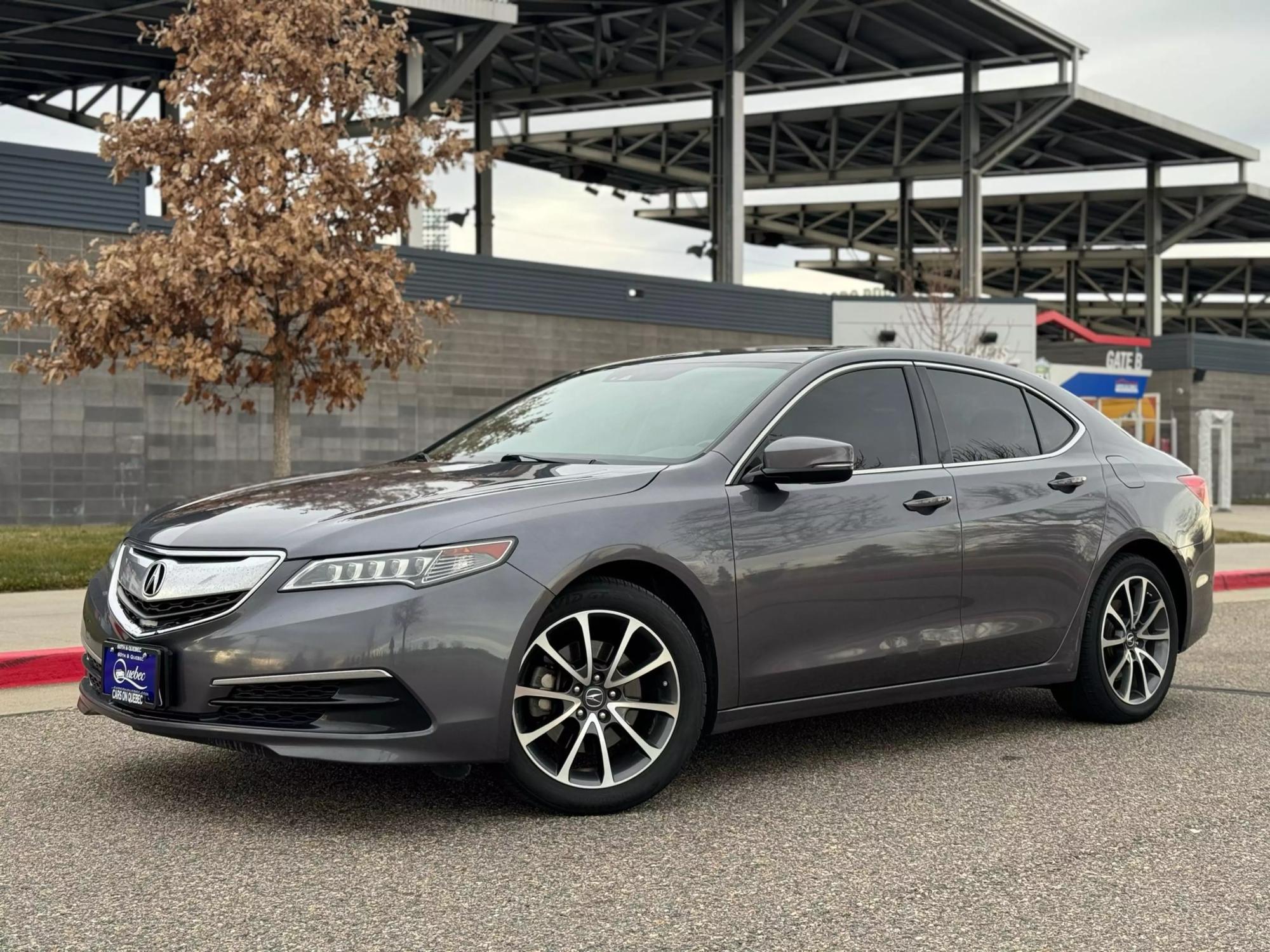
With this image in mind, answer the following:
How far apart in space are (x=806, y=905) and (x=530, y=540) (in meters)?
1.45

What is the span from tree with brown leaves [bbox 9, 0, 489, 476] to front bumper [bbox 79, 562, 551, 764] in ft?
29.9

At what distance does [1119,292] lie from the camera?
65312 millimetres

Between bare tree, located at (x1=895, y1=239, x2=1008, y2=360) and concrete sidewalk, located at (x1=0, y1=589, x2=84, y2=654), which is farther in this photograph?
bare tree, located at (x1=895, y1=239, x2=1008, y2=360)

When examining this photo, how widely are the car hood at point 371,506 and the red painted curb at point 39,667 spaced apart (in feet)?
9.48

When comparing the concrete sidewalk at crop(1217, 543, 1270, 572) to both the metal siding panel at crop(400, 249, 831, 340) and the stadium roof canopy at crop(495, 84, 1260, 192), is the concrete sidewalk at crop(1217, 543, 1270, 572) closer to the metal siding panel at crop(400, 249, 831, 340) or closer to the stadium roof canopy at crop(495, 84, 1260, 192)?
the metal siding panel at crop(400, 249, 831, 340)

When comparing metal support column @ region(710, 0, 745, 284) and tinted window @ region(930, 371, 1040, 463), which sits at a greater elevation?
metal support column @ region(710, 0, 745, 284)

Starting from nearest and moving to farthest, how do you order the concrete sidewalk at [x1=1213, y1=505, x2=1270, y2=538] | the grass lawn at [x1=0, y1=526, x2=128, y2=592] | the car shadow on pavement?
the car shadow on pavement, the grass lawn at [x1=0, y1=526, x2=128, y2=592], the concrete sidewalk at [x1=1213, y1=505, x2=1270, y2=538]

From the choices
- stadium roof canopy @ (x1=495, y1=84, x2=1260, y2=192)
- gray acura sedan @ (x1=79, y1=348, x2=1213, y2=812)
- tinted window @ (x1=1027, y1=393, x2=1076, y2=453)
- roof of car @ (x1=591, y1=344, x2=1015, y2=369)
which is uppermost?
stadium roof canopy @ (x1=495, y1=84, x2=1260, y2=192)

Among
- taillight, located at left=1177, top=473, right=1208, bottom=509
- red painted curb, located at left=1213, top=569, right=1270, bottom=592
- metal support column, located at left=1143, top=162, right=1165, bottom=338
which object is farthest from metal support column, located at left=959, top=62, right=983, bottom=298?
taillight, located at left=1177, top=473, right=1208, bottom=509

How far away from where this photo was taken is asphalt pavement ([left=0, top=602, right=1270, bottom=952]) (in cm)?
385

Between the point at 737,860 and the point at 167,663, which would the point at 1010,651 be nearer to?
the point at 737,860

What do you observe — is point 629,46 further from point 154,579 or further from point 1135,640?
point 154,579

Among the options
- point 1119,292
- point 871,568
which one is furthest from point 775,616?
point 1119,292

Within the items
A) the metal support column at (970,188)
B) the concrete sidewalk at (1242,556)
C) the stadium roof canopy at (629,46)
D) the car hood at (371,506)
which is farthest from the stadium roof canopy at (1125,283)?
the car hood at (371,506)
